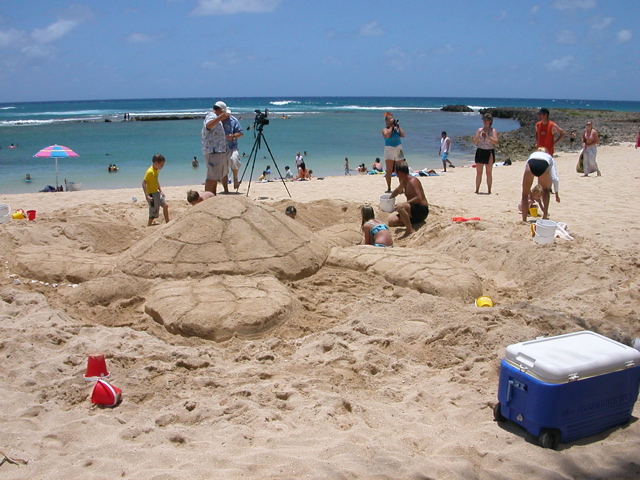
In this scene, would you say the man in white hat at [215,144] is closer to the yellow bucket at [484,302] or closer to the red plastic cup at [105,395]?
the yellow bucket at [484,302]

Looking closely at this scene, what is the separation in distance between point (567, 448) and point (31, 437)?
8.73 ft

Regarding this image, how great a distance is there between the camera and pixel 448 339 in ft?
12.4

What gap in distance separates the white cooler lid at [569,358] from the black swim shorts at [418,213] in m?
4.25

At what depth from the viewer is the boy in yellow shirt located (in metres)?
7.06

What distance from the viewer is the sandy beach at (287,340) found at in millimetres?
2535

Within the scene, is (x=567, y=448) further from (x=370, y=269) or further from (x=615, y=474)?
(x=370, y=269)

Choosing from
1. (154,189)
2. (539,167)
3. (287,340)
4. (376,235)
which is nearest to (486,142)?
(539,167)

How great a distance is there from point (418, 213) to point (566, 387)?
15.2 ft

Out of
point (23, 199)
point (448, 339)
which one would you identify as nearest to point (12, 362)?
point (448, 339)

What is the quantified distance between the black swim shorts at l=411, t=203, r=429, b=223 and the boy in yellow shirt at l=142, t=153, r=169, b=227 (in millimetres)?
3310

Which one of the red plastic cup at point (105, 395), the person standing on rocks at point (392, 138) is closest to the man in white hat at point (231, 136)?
the person standing on rocks at point (392, 138)

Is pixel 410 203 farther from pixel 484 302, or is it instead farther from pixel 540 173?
pixel 484 302

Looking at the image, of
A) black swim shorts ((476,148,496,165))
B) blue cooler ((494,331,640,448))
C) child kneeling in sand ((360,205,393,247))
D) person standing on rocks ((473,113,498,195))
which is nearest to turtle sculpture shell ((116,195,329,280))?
child kneeling in sand ((360,205,393,247))

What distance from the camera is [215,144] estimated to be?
7.51 m
